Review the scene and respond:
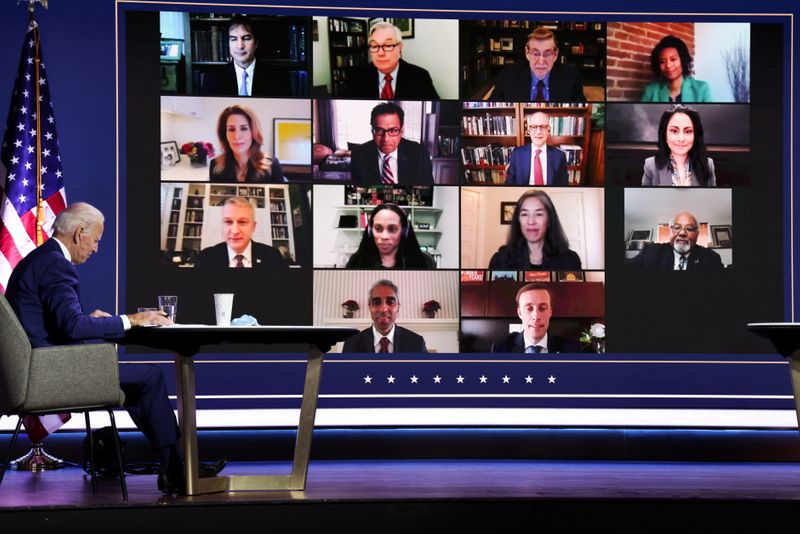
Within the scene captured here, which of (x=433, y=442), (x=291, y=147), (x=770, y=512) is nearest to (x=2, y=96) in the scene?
(x=291, y=147)

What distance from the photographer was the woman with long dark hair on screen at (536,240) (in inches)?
277

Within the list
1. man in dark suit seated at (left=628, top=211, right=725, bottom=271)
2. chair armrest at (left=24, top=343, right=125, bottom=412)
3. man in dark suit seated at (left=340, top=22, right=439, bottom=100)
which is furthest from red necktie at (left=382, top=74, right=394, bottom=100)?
chair armrest at (left=24, top=343, right=125, bottom=412)

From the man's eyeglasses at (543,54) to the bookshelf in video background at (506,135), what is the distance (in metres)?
0.30

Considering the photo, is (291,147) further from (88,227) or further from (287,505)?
(287,505)

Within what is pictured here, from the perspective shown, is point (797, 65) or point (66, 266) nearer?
point (66, 266)

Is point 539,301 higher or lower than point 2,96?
lower

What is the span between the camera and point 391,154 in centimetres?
700

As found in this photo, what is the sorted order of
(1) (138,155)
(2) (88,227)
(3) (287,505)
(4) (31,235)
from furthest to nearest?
1. (1) (138,155)
2. (4) (31,235)
3. (2) (88,227)
4. (3) (287,505)

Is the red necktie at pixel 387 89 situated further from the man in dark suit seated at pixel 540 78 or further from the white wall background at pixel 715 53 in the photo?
the white wall background at pixel 715 53

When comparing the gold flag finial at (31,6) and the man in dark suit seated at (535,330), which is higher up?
the gold flag finial at (31,6)

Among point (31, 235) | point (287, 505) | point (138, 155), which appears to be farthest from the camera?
point (138, 155)

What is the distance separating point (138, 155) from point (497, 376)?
2.55 metres

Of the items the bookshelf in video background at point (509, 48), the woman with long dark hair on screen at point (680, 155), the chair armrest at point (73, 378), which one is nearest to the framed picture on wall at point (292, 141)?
the bookshelf in video background at point (509, 48)

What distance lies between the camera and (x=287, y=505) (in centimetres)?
475
